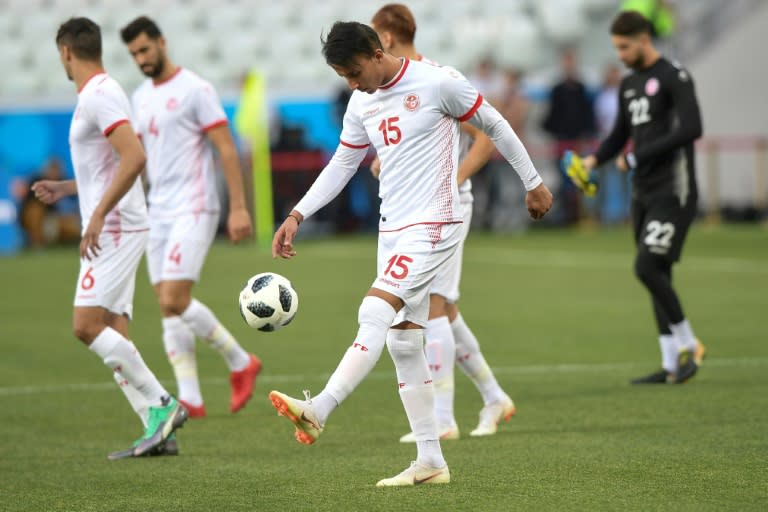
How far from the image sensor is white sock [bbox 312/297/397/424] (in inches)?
231

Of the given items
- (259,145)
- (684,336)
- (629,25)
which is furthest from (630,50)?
(259,145)

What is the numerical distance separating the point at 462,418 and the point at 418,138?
109 inches

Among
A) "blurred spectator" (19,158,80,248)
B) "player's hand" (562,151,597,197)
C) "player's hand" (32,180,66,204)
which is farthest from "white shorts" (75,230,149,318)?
"blurred spectator" (19,158,80,248)

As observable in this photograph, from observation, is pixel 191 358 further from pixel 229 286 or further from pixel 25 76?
pixel 25 76

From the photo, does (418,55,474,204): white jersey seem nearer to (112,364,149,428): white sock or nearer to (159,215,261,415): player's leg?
(159,215,261,415): player's leg

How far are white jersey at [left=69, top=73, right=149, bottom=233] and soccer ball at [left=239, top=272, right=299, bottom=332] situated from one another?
141 centimetres

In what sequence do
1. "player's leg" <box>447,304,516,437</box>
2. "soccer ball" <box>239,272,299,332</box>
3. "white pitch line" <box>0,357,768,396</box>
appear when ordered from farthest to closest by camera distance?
"white pitch line" <box>0,357,768,396</box> → "player's leg" <box>447,304,516,437</box> → "soccer ball" <box>239,272,299,332</box>

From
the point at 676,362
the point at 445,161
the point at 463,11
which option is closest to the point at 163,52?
the point at 445,161

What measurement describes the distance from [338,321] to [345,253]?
8.04m

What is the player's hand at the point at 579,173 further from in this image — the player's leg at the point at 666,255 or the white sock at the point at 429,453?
the white sock at the point at 429,453

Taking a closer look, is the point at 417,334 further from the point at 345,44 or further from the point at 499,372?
the point at 499,372

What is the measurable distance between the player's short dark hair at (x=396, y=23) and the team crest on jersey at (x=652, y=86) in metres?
2.52

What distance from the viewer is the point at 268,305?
6281 millimetres

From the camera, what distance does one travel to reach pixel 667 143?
9.28 m
